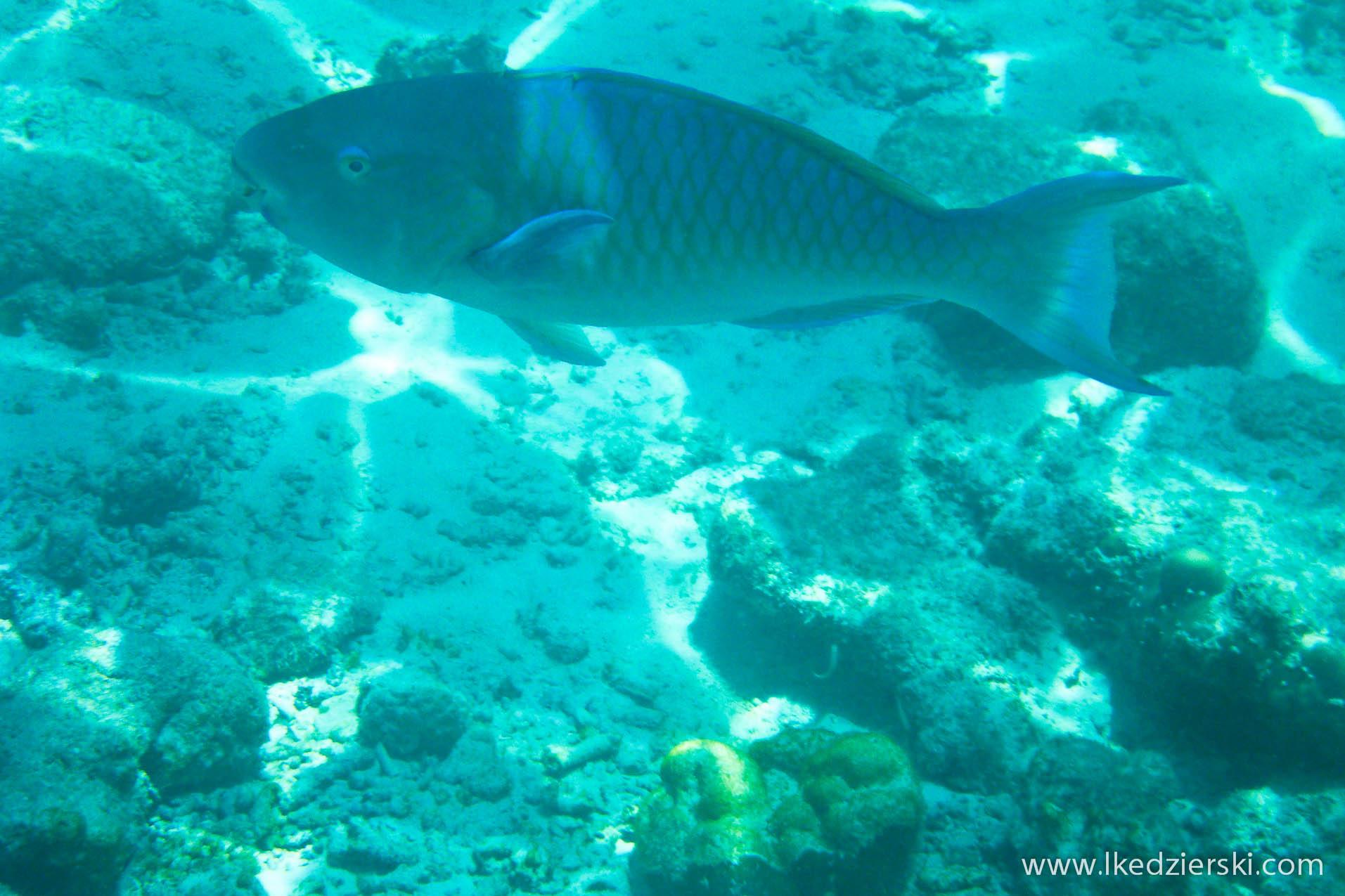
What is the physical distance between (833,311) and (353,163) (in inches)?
49.8

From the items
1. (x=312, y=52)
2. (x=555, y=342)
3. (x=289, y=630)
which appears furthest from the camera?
(x=312, y=52)

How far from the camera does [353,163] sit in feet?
5.21

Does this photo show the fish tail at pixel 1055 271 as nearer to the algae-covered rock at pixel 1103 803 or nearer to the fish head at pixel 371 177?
the fish head at pixel 371 177

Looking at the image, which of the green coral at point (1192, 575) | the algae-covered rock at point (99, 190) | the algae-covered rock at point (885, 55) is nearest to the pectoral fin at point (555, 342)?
the green coral at point (1192, 575)

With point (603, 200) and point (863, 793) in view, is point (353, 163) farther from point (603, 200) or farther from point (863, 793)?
point (863, 793)

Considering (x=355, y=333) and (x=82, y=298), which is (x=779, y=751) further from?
(x=82, y=298)

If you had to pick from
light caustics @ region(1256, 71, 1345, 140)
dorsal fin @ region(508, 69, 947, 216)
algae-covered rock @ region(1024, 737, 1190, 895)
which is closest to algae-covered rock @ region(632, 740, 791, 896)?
algae-covered rock @ region(1024, 737, 1190, 895)

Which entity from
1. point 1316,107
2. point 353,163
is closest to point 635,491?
point 353,163

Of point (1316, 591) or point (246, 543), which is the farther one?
point (246, 543)

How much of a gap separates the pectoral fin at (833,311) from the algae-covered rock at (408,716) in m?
2.20

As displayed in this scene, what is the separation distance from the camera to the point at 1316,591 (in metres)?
3.12

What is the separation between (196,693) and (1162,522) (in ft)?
15.7

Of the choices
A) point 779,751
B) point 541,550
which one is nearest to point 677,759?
point 779,751

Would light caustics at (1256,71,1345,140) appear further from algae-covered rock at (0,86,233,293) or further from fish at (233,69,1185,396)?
algae-covered rock at (0,86,233,293)
